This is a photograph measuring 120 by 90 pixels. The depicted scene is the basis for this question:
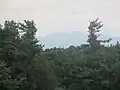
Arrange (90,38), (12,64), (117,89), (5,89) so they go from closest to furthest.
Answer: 1. (5,89)
2. (12,64)
3. (117,89)
4. (90,38)

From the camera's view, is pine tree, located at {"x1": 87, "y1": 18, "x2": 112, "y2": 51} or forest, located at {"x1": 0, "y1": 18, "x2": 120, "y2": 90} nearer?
forest, located at {"x1": 0, "y1": 18, "x2": 120, "y2": 90}

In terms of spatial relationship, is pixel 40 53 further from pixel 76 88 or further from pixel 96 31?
pixel 96 31

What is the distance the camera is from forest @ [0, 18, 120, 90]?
1091 inches

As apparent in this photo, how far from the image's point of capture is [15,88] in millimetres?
25125

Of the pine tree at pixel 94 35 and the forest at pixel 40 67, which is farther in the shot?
the pine tree at pixel 94 35

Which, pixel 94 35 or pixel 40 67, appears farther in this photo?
pixel 94 35

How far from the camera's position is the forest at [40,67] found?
90.9 ft

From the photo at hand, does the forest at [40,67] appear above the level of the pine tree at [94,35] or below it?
below

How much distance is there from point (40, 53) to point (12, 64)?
169 inches

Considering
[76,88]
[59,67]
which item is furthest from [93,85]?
[59,67]

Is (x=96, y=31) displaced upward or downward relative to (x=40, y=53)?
upward

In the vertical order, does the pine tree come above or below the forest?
above

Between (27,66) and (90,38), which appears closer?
(27,66)

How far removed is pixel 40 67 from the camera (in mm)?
30234
